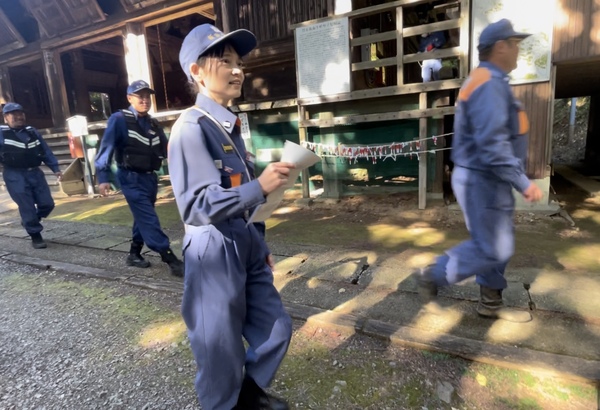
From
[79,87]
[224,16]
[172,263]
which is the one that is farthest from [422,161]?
[79,87]

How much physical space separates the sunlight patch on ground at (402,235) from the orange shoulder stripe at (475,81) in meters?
2.53

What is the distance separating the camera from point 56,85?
1096 centimetres

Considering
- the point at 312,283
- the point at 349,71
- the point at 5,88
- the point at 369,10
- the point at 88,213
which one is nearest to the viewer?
the point at 312,283

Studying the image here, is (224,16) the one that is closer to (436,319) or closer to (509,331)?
(436,319)

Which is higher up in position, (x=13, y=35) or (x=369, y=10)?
(x=13, y=35)

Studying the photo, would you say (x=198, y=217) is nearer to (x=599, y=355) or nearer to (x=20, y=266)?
(x=599, y=355)

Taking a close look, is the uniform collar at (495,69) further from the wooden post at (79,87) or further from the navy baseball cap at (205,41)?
the wooden post at (79,87)

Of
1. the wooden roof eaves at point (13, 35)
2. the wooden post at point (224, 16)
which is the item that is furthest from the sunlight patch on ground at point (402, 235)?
the wooden roof eaves at point (13, 35)

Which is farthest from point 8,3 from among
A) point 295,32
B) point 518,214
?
point 518,214

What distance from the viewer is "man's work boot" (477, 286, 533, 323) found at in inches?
103

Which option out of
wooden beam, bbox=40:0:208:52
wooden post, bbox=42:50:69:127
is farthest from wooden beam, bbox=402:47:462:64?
wooden post, bbox=42:50:69:127

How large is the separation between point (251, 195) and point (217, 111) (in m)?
0.46

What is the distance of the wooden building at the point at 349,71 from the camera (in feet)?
18.8

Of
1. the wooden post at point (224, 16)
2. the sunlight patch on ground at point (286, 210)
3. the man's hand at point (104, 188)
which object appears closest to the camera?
the man's hand at point (104, 188)
